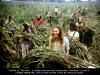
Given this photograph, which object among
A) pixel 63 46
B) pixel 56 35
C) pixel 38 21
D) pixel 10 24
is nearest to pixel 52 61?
pixel 63 46

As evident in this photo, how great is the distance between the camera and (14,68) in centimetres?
266

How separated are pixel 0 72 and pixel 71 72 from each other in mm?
1233

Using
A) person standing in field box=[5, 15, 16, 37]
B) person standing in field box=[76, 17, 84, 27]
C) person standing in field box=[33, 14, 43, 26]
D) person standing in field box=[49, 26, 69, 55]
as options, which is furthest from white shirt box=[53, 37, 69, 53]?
person standing in field box=[5, 15, 16, 37]

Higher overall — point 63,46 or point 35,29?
point 35,29

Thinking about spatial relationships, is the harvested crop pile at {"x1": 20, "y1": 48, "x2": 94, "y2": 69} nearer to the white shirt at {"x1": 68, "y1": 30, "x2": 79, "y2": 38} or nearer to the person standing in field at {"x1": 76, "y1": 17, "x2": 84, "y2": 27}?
the white shirt at {"x1": 68, "y1": 30, "x2": 79, "y2": 38}

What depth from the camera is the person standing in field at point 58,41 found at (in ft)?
8.80

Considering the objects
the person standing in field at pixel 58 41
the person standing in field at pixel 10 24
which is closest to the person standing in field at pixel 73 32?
the person standing in field at pixel 58 41

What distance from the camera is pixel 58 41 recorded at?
8.83 ft

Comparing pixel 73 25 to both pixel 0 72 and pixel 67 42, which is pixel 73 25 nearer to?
pixel 67 42

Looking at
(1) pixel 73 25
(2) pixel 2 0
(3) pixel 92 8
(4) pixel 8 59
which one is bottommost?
(4) pixel 8 59

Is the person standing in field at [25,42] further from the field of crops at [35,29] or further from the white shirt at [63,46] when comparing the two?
the white shirt at [63,46]

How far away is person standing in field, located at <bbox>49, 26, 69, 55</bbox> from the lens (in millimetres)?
2682

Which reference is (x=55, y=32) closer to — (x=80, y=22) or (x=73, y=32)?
(x=73, y=32)

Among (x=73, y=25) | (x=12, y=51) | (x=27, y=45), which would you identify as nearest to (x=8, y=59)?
(x=12, y=51)
